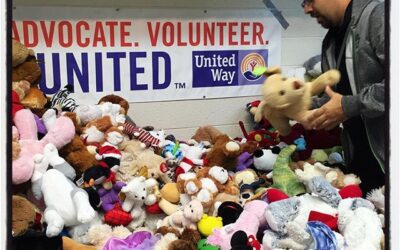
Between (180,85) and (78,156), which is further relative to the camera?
(180,85)

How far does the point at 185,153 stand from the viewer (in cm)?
141

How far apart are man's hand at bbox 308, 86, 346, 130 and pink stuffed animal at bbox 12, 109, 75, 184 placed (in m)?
0.55

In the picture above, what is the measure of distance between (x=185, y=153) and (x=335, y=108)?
423mm

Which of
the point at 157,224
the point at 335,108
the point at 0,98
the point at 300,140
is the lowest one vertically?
the point at 157,224

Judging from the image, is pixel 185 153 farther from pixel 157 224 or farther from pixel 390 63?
pixel 390 63

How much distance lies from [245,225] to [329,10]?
632 millimetres

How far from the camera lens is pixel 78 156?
3.83 feet

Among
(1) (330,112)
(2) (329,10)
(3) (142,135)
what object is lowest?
(3) (142,135)

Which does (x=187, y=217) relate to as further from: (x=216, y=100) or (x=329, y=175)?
(x=216, y=100)

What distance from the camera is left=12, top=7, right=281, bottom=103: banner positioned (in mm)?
1507

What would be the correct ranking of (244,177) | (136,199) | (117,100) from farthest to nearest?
(117,100) → (244,177) → (136,199)

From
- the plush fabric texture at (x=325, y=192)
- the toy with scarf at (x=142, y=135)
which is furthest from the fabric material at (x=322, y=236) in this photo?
the toy with scarf at (x=142, y=135)

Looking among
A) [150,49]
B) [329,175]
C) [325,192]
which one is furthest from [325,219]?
[150,49]

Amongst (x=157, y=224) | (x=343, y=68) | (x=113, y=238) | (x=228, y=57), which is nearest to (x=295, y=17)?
(x=228, y=57)
